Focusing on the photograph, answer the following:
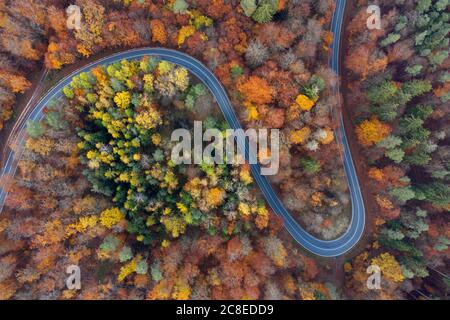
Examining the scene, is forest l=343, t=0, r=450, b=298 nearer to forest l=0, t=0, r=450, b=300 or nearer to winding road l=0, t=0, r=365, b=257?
forest l=0, t=0, r=450, b=300

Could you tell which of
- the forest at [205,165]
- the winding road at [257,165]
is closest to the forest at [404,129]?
the forest at [205,165]

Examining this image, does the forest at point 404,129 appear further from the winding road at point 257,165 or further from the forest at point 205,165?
the winding road at point 257,165

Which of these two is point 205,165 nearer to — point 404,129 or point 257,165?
point 257,165

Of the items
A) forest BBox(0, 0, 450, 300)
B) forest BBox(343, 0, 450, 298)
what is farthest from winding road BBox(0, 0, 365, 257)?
forest BBox(343, 0, 450, 298)

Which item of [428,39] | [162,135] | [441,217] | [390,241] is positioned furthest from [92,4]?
[441,217]

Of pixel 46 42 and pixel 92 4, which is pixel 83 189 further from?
pixel 92 4
